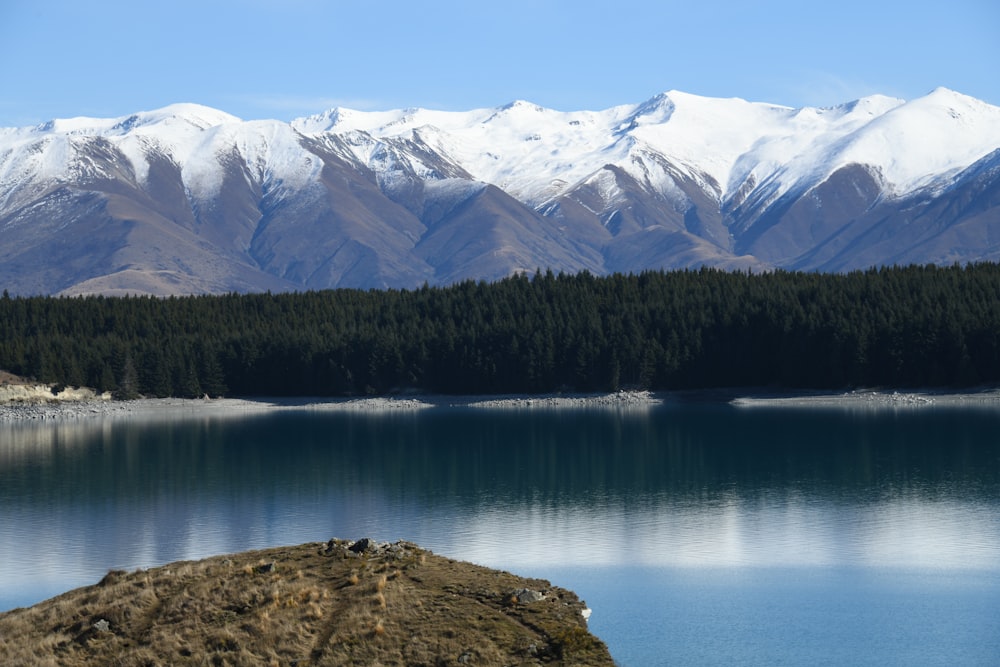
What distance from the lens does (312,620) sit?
30953 millimetres

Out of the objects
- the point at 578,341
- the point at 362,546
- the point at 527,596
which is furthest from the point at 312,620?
the point at 578,341

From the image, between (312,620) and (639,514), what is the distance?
1320 inches

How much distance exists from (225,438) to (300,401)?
4589 centimetres

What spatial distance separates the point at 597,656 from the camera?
2953 centimetres

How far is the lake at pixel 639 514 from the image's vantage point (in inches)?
1604

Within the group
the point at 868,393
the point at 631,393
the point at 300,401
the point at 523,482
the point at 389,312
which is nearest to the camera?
the point at 523,482

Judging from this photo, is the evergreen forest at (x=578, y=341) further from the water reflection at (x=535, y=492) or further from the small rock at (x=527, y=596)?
the small rock at (x=527, y=596)

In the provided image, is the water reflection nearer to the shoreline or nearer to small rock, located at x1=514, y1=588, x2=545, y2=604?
the shoreline

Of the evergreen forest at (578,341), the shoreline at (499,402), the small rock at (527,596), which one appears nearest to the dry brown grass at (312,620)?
the small rock at (527,596)

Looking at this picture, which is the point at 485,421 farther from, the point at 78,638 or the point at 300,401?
the point at 78,638

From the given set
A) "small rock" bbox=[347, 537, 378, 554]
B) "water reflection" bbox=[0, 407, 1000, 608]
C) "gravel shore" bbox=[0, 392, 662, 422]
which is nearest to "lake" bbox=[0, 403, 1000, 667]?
"water reflection" bbox=[0, 407, 1000, 608]

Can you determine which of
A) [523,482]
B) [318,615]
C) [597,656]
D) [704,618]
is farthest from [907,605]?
[523,482]

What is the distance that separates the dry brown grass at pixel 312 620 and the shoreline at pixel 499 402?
335 feet

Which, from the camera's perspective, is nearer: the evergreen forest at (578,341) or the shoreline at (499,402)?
the shoreline at (499,402)
